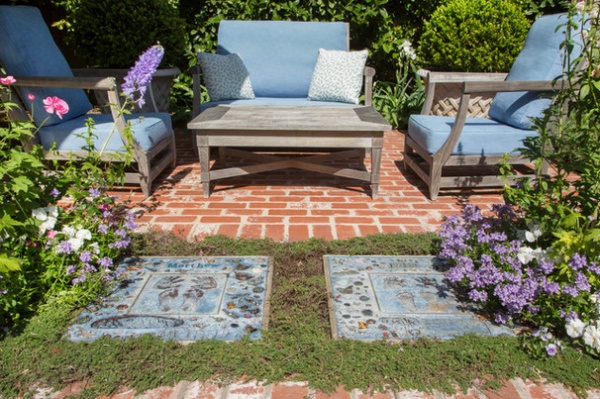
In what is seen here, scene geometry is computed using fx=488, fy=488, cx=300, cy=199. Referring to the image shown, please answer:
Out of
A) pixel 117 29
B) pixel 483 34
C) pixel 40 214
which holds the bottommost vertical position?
pixel 40 214

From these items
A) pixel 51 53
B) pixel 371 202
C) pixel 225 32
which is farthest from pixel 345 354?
pixel 225 32

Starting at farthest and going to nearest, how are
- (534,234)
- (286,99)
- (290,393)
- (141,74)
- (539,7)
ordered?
(539,7)
(286,99)
(141,74)
(534,234)
(290,393)

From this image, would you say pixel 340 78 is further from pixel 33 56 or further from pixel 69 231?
pixel 69 231

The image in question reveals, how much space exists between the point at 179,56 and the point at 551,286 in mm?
4776

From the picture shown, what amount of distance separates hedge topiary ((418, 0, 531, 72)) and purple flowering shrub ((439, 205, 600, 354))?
3045mm

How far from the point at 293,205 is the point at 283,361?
5.89ft

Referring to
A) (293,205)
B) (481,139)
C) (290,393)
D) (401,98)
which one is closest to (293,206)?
(293,205)

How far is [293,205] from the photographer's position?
11.9 ft

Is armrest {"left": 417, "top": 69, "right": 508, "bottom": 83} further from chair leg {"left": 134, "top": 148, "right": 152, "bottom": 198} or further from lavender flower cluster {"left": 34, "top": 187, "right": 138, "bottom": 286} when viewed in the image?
lavender flower cluster {"left": 34, "top": 187, "right": 138, "bottom": 286}

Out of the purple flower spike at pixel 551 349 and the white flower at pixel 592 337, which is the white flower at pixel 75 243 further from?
the white flower at pixel 592 337

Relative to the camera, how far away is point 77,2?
18.4 ft

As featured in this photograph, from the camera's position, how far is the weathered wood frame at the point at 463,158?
3.38m

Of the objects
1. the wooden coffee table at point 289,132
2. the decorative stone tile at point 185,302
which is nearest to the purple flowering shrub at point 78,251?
the decorative stone tile at point 185,302

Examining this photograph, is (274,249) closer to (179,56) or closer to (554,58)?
(554,58)
